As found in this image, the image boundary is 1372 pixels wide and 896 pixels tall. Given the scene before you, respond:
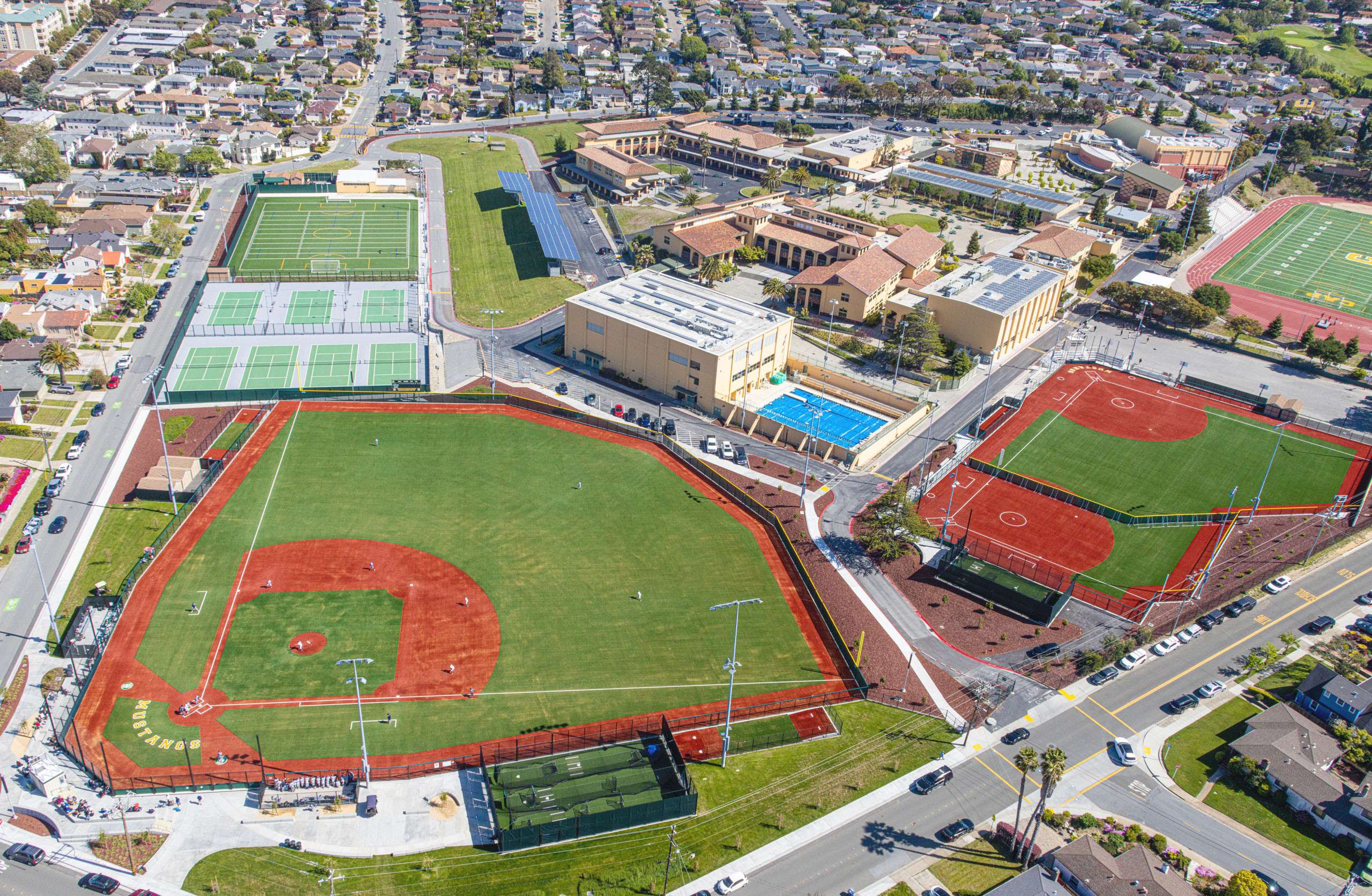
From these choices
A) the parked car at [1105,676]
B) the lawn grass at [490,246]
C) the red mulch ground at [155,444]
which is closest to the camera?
the parked car at [1105,676]

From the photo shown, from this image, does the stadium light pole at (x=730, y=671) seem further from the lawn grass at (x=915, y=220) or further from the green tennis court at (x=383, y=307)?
the lawn grass at (x=915, y=220)

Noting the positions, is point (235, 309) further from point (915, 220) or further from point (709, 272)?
point (915, 220)

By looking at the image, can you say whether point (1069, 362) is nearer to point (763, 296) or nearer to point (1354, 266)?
point (763, 296)

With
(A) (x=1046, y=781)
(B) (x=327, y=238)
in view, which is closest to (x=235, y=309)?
(B) (x=327, y=238)

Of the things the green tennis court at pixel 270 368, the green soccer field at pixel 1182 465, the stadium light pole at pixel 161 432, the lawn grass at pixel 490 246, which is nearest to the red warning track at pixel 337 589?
the stadium light pole at pixel 161 432

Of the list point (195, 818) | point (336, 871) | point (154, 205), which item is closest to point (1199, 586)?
point (336, 871)

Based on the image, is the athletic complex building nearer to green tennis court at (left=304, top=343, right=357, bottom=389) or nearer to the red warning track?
green tennis court at (left=304, top=343, right=357, bottom=389)
